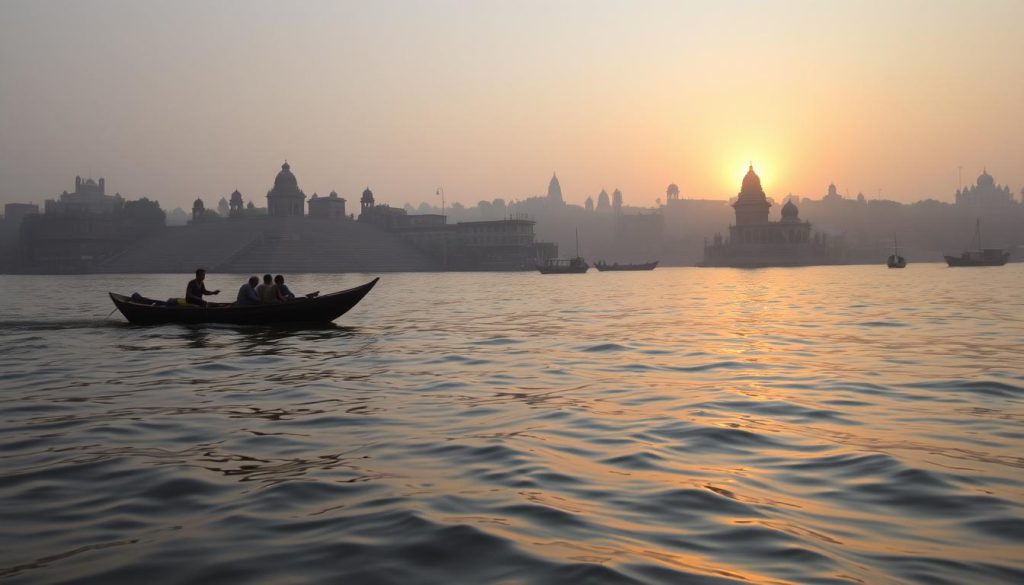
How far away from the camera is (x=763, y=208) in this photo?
16838cm

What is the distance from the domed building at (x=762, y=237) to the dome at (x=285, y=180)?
8551 centimetres

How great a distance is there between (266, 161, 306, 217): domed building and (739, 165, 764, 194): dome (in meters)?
87.9

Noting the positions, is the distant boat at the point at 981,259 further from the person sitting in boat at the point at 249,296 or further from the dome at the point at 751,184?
the person sitting in boat at the point at 249,296

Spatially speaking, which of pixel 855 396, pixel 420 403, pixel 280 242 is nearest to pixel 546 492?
pixel 420 403

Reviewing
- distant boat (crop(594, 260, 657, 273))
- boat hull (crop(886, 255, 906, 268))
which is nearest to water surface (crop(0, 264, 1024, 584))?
boat hull (crop(886, 255, 906, 268))

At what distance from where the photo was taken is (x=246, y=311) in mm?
22125

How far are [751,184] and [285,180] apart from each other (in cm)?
9201

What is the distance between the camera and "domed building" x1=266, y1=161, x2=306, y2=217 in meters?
147

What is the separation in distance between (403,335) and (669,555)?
692 inches

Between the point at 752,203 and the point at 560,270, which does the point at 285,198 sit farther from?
the point at 752,203

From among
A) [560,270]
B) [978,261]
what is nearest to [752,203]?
[978,261]

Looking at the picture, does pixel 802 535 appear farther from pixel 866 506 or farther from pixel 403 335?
pixel 403 335

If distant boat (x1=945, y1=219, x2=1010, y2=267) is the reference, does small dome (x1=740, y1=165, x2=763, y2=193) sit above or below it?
above

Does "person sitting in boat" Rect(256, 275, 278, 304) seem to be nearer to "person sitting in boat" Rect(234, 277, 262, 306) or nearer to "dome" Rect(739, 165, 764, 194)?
"person sitting in boat" Rect(234, 277, 262, 306)
